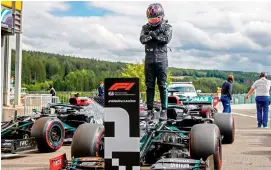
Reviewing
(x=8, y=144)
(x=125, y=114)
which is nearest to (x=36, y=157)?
(x=8, y=144)

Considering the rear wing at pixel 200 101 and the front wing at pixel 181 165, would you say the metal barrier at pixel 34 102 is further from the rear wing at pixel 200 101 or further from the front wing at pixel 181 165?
the front wing at pixel 181 165

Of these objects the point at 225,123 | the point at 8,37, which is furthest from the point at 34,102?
the point at 225,123

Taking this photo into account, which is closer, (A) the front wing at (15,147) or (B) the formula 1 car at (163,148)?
(B) the formula 1 car at (163,148)

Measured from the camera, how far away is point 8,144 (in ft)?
29.1

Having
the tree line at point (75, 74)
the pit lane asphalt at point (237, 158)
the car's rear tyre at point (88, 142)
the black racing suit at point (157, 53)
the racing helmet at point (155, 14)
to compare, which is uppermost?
the tree line at point (75, 74)

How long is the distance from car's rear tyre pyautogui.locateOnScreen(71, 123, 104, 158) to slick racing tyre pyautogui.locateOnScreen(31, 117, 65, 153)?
2750 millimetres

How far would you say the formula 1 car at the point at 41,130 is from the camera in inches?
353

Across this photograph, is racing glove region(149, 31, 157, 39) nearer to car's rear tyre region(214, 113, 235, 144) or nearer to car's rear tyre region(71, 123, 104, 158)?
car's rear tyre region(71, 123, 104, 158)

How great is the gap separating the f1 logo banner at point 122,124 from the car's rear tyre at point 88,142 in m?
1.85

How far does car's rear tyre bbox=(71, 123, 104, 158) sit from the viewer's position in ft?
21.3

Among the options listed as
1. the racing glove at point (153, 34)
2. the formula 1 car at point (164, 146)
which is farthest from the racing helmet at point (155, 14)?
the formula 1 car at point (164, 146)

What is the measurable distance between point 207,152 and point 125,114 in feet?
6.06

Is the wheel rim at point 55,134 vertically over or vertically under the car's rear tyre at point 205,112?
under

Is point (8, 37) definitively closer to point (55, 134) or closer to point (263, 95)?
point (263, 95)
